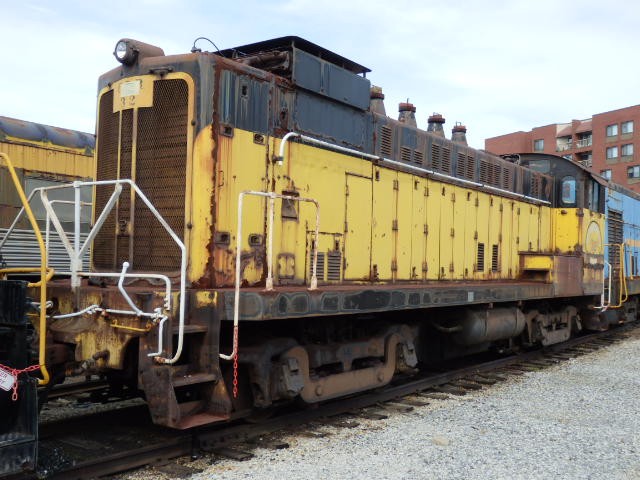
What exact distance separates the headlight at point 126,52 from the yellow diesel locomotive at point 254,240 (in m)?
0.02

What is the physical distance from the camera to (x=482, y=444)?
5.45 metres

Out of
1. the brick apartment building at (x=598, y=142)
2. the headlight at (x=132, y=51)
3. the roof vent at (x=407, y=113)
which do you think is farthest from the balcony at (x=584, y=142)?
the headlight at (x=132, y=51)

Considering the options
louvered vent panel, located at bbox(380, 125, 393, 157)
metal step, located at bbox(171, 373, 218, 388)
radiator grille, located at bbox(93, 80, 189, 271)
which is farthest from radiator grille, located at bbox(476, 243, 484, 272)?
metal step, located at bbox(171, 373, 218, 388)

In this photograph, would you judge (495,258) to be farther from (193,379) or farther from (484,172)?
(193,379)

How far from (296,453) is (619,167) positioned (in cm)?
6046

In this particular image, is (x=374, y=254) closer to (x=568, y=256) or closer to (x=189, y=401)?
(x=189, y=401)

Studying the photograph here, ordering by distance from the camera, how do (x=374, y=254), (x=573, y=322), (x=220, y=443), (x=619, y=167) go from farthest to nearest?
(x=619, y=167) < (x=573, y=322) < (x=374, y=254) < (x=220, y=443)

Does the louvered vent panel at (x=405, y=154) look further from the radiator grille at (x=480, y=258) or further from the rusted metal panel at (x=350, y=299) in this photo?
the radiator grille at (x=480, y=258)

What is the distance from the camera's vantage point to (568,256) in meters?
10.2

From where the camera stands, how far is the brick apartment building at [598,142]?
56.2m

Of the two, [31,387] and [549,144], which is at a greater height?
[549,144]

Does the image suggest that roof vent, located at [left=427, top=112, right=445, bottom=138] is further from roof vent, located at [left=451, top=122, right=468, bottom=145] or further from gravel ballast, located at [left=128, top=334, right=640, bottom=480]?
gravel ballast, located at [left=128, top=334, right=640, bottom=480]

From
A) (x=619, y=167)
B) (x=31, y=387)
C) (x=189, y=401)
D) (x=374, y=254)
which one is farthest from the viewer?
(x=619, y=167)

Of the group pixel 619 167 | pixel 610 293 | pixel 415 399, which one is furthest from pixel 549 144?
pixel 415 399
